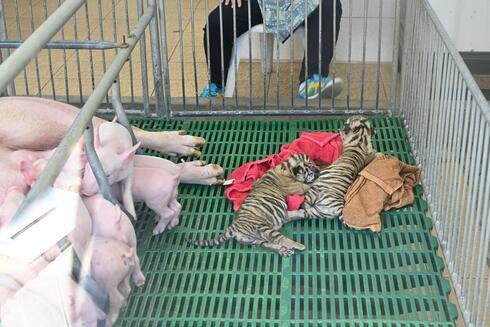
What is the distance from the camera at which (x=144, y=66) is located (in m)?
3.26

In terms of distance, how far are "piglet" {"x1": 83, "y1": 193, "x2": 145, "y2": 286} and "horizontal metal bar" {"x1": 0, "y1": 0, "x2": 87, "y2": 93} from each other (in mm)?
517

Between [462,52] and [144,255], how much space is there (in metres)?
2.79

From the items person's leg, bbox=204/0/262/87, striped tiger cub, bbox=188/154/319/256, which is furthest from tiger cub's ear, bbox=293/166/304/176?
person's leg, bbox=204/0/262/87

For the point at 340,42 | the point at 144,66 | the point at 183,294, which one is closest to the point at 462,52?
the point at 340,42

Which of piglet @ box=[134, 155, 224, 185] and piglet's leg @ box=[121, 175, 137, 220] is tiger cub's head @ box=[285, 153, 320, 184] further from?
piglet's leg @ box=[121, 175, 137, 220]

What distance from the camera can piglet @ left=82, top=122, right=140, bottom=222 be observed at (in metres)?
2.09

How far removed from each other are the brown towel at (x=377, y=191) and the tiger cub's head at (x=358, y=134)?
11 cm

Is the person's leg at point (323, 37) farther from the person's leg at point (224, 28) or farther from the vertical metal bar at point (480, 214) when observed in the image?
the vertical metal bar at point (480, 214)

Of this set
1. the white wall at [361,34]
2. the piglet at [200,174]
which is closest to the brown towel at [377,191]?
the piglet at [200,174]

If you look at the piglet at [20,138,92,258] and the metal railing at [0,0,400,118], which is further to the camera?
the metal railing at [0,0,400,118]

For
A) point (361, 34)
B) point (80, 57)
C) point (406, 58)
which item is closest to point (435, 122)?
point (406, 58)

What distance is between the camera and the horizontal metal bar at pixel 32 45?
1.41 meters

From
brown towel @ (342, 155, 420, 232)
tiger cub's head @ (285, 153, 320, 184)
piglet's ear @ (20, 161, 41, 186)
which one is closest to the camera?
piglet's ear @ (20, 161, 41, 186)

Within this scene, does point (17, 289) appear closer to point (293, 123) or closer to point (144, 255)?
point (144, 255)
